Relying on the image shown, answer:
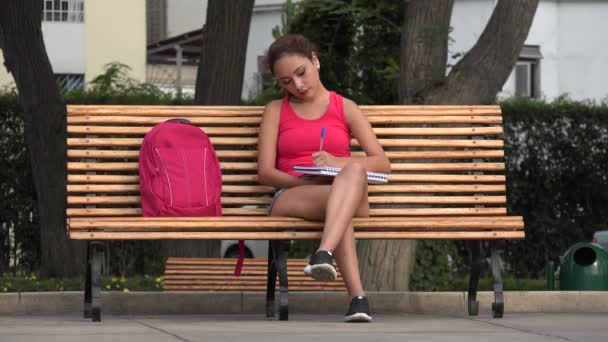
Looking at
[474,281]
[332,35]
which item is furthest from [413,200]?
[332,35]

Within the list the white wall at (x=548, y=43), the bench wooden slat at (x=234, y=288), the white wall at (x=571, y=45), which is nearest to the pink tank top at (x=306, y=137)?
the bench wooden slat at (x=234, y=288)

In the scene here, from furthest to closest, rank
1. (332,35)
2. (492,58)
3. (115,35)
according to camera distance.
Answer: (115,35)
(332,35)
(492,58)

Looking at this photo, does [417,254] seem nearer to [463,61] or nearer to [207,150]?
[463,61]

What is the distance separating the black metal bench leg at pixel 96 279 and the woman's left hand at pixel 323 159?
1.19 m

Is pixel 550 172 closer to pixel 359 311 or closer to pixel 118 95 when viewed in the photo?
pixel 118 95

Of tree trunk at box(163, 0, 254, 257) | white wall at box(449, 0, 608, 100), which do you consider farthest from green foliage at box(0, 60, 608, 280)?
white wall at box(449, 0, 608, 100)

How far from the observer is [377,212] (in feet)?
25.8

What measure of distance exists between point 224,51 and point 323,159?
4695 mm

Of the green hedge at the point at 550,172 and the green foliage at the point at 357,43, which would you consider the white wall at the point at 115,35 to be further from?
the green foliage at the point at 357,43

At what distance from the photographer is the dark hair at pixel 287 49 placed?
7555 mm

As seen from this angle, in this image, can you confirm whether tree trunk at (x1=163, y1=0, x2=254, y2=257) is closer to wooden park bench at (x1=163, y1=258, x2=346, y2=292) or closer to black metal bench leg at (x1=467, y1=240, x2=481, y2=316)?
wooden park bench at (x1=163, y1=258, x2=346, y2=292)

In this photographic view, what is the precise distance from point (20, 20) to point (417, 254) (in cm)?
385

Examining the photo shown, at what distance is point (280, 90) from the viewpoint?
49.1ft

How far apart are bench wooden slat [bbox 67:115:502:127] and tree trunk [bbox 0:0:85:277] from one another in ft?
14.0
